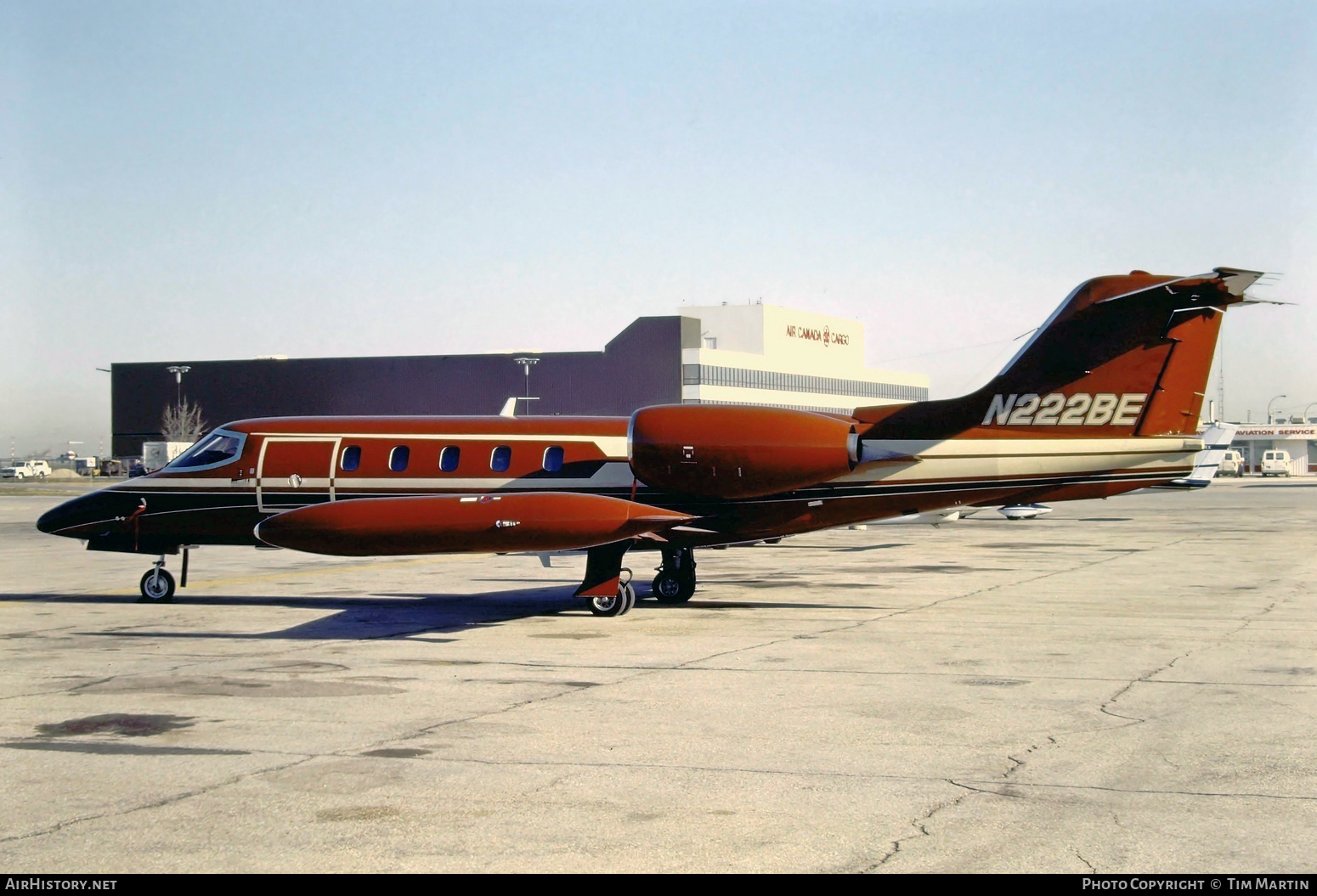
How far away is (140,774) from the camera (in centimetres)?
895

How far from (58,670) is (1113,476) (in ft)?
47.8

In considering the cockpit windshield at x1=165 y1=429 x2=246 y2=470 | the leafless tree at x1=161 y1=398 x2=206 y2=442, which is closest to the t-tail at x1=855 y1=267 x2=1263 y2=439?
the cockpit windshield at x1=165 y1=429 x2=246 y2=470

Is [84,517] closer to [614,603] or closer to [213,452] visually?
[213,452]

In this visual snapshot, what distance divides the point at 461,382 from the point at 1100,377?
86.6 meters

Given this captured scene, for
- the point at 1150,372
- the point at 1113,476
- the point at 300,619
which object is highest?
the point at 1150,372

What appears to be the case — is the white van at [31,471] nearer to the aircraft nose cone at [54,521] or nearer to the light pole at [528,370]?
the light pole at [528,370]

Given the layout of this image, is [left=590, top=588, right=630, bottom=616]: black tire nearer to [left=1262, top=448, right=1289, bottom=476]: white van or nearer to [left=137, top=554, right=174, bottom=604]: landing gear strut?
[left=137, top=554, right=174, bottom=604]: landing gear strut

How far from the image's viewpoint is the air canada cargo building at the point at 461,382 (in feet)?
334

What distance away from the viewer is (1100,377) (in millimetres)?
18516

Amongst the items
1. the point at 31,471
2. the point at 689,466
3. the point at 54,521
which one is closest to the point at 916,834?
the point at 689,466

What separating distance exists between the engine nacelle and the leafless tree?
303 ft

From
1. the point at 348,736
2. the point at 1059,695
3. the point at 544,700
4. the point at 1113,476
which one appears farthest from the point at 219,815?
the point at 1113,476

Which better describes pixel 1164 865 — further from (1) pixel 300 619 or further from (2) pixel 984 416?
(1) pixel 300 619

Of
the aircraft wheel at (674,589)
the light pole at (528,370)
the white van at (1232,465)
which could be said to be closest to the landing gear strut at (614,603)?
the aircraft wheel at (674,589)
